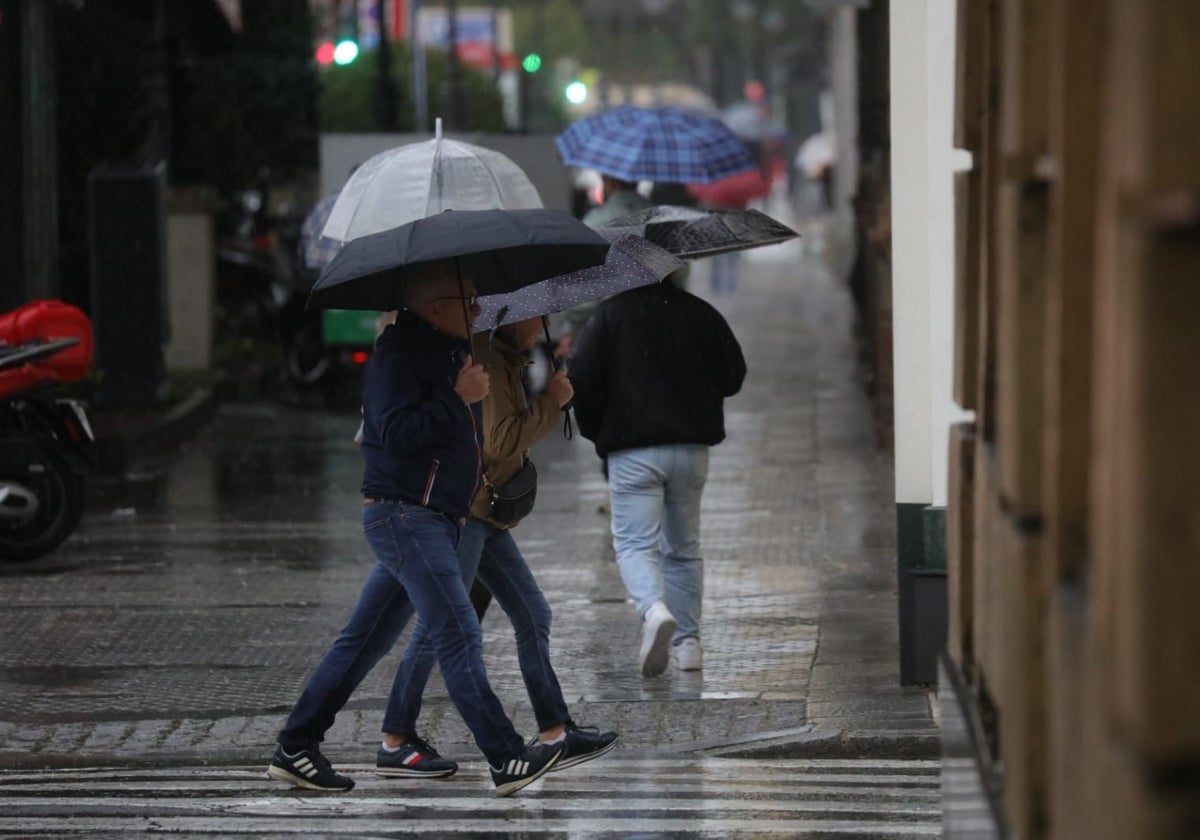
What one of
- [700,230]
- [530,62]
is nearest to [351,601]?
[700,230]

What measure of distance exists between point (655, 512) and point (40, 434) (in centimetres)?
406

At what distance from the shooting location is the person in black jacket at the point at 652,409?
7.72 meters

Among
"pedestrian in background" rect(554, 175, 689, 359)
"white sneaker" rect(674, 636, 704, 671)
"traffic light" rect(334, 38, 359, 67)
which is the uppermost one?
"traffic light" rect(334, 38, 359, 67)

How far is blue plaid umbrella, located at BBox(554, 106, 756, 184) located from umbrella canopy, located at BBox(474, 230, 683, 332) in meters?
3.34

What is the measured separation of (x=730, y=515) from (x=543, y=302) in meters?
5.30

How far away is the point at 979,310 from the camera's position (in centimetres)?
363

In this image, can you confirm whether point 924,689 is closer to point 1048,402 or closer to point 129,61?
point 1048,402

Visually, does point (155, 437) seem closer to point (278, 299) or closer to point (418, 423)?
point (278, 299)

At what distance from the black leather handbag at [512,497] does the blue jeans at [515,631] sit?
0.06 m

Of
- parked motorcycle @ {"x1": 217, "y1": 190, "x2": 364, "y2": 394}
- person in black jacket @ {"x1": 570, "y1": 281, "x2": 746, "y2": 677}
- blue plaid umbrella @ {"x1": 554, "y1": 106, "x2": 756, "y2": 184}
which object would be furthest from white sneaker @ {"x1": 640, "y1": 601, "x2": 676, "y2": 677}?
parked motorcycle @ {"x1": 217, "y1": 190, "x2": 364, "y2": 394}

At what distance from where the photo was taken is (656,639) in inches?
306

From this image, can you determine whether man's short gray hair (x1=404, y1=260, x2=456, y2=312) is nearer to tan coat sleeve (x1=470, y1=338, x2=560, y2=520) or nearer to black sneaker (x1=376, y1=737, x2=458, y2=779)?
tan coat sleeve (x1=470, y1=338, x2=560, y2=520)

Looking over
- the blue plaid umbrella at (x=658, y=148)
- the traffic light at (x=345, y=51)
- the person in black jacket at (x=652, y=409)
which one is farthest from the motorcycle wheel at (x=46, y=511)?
the traffic light at (x=345, y=51)

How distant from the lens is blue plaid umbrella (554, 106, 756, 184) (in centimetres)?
1091
